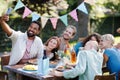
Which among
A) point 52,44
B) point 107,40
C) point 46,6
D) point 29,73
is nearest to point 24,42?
point 52,44

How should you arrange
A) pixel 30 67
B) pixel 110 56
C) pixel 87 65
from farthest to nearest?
pixel 110 56
pixel 30 67
pixel 87 65

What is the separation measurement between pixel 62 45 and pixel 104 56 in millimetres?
1039

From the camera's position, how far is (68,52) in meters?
5.17

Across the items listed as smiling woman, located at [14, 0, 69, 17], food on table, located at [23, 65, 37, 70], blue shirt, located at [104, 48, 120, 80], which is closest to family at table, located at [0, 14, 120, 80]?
blue shirt, located at [104, 48, 120, 80]

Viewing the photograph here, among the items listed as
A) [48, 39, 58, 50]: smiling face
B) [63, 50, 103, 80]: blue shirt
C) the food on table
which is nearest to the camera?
[63, 50, 103, 80]: blue shirt

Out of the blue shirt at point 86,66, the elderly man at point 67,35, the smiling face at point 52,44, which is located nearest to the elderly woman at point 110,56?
the blue shirt at point 86,66

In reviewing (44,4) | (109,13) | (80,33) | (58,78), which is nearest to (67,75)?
(58,78)

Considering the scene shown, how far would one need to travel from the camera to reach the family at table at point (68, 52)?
171 inches

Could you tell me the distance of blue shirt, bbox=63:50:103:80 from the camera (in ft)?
14.0

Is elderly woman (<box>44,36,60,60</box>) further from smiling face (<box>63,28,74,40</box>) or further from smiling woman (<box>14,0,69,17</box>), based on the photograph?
smiling woman (<box>14,0,69,17</box>)

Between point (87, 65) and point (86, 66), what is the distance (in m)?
0.02

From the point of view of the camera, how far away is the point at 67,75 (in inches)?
169

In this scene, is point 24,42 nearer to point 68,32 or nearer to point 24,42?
point 24,42

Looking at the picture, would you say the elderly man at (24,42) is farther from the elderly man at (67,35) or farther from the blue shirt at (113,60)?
the blue shirt at (113,60)
